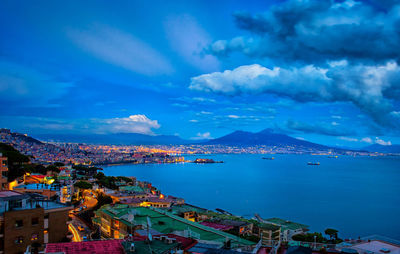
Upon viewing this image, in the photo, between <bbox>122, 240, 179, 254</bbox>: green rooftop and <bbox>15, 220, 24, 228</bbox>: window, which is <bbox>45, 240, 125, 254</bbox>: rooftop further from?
<bbox>15, 220, 24, 228</bbox>: window

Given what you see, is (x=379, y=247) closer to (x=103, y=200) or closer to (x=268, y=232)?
(x=268, y=232)

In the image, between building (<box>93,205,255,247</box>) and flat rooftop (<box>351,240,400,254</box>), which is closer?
flat rooftop (<box>351,240,400,254</box>)

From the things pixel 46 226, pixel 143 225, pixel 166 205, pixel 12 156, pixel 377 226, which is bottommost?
pixel 377 226

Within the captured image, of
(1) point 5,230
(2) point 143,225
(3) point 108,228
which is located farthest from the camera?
(3) point 108,228

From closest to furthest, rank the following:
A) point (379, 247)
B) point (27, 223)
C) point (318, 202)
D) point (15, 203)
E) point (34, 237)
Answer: point (379, 247), point (27, 223), point (34, 237), point (15, 203), point (318, 202)

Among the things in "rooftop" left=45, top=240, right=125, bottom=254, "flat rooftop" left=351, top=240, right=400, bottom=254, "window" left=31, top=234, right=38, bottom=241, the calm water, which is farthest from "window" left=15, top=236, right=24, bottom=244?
the calm water

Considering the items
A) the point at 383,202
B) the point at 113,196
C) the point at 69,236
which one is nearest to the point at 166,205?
the point at 113,196

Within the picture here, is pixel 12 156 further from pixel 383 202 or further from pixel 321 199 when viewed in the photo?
pixel 383 202

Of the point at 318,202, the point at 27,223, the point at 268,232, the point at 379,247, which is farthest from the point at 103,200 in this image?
the point at 318,202

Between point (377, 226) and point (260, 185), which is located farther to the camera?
point (260, 185)
